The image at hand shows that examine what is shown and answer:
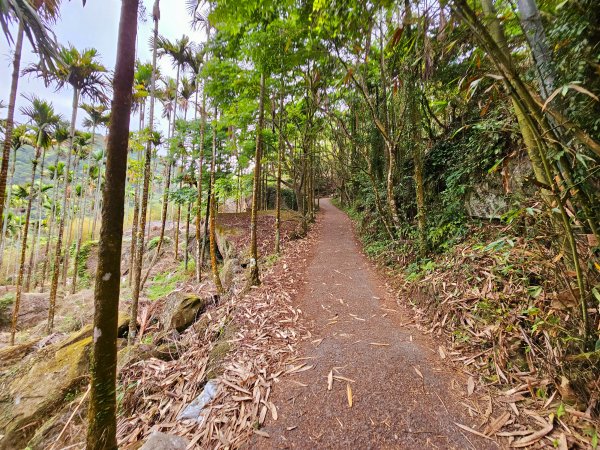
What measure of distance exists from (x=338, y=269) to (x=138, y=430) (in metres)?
4.86

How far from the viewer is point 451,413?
7.58 feet

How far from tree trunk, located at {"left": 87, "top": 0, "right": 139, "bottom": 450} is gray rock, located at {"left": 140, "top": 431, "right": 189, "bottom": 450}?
14.2 inches

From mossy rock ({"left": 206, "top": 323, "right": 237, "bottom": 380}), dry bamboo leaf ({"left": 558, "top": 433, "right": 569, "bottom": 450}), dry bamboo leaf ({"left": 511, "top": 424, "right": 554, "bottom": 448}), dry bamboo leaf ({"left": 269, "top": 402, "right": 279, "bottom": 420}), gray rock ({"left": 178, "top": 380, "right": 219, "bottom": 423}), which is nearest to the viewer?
dry bamboo leaf ({"left": 558, "top": 433, "right": 569, "bottom": 450})

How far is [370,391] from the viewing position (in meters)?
2.57

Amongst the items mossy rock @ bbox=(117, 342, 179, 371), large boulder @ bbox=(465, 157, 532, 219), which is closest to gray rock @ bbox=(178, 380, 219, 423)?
mossy rock @ bbox=(117, 342, 179, 371)

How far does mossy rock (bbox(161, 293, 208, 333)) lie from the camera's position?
5.69 metres

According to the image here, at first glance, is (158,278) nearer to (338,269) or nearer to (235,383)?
(338,269)

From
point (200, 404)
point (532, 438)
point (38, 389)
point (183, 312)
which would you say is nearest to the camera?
point (532, 438)

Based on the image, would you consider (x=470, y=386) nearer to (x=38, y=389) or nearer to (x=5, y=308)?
(x=38, y=389)

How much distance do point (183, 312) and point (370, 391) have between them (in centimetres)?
495

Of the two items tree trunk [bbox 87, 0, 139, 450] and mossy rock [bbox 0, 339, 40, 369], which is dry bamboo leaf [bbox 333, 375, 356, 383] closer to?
tree trunk [bbox 87, 0, 139, 450]

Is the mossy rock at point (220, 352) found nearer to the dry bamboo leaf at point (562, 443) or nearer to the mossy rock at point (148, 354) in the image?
the mossy rock at point (148, 354)

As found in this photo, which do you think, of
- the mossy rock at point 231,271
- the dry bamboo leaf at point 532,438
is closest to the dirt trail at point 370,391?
the dry bamboo leaf at point 532,438

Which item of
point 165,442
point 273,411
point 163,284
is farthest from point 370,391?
point 163,284
